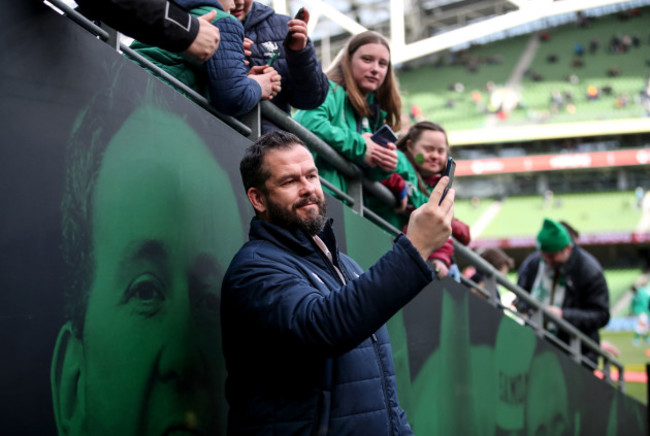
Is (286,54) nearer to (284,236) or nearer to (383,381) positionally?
(284,236)

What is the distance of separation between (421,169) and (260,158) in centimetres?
233

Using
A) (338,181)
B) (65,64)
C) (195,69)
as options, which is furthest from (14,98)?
(338,181)

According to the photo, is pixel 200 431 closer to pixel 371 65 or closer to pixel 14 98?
pixel 14 98

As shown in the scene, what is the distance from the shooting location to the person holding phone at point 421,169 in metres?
4.07

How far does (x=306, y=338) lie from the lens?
5.53ft

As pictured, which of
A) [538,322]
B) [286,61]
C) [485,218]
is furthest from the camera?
[485,218]

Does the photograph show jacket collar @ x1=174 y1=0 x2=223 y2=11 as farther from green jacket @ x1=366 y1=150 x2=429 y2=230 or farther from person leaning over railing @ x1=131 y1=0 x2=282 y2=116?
green jacket @ x1=366 y1=150 x2=429 y2=230

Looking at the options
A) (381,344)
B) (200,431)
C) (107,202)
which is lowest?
(200,431)

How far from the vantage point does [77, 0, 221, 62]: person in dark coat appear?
1.83 m

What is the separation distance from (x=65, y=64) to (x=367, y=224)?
1944 mm

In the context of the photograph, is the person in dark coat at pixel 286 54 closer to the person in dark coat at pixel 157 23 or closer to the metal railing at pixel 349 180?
the metal railing at pixel 349 180

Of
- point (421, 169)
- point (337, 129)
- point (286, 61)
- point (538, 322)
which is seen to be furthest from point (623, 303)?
point (286, 61)

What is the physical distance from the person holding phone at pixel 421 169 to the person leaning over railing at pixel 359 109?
190 mm

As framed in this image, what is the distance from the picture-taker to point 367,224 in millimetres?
3629
